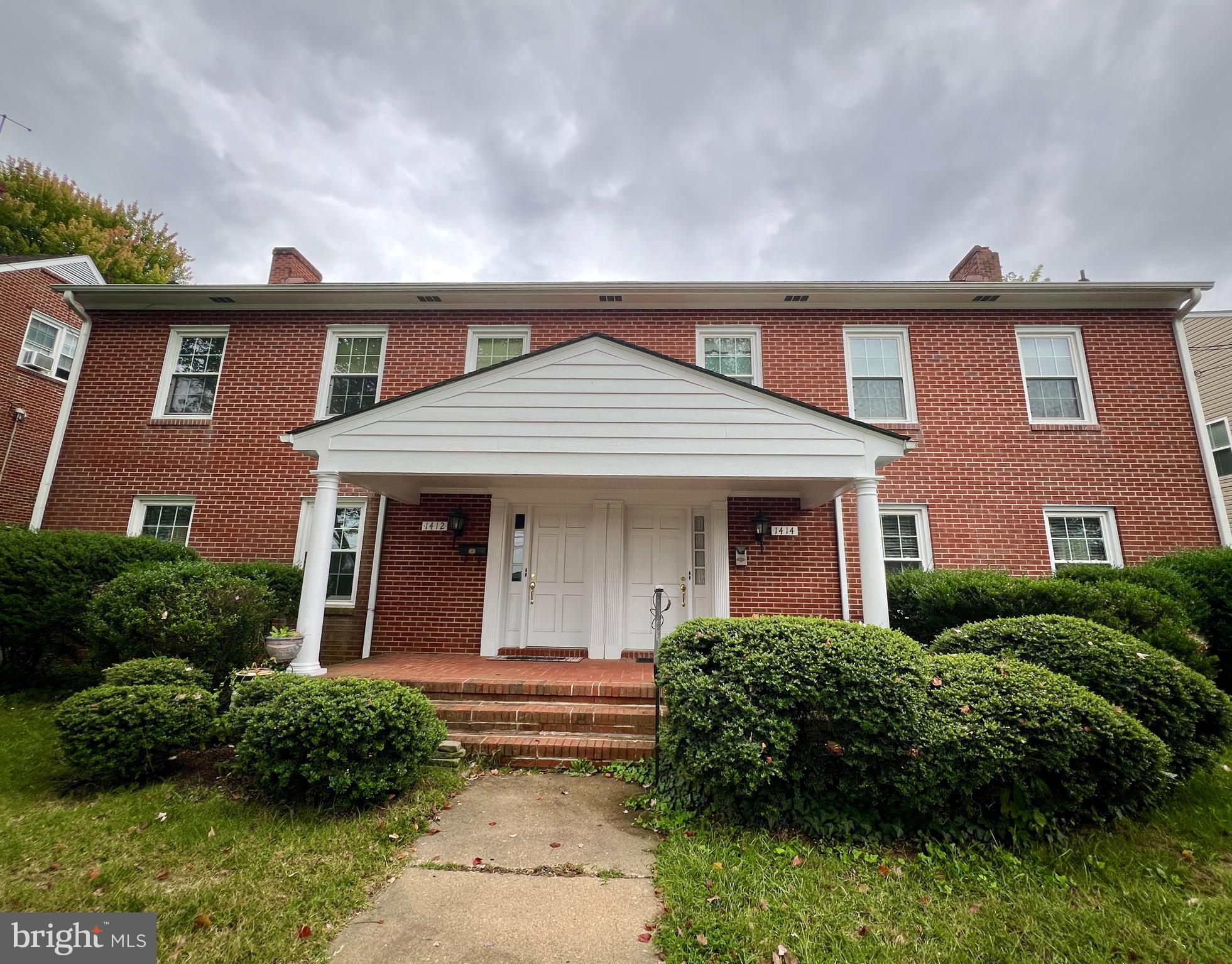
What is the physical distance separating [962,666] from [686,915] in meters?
2.74

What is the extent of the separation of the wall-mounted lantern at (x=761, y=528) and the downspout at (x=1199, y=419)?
678 cm

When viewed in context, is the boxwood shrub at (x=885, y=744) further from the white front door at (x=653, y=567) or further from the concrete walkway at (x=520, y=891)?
the white front door at (x=653, y=567)

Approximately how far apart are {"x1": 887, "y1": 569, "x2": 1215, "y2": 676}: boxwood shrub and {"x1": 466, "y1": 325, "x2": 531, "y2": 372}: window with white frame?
7.04 meters

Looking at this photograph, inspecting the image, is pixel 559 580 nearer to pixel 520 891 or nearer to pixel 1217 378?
pixel 520 891

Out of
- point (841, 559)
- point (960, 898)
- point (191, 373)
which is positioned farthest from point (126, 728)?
point (841, 559)

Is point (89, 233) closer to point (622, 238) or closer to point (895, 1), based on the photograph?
point (622, 238)

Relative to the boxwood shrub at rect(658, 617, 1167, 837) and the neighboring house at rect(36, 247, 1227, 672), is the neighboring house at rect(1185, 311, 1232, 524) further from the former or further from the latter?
the boxwood shrub at rect(658, 617, 1167, 837)

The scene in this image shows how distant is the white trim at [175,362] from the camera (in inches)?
351

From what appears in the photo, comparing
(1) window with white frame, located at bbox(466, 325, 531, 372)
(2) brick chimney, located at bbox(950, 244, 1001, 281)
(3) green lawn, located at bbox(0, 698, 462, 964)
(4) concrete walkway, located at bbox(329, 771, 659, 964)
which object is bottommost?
(4) concrete walkway, located at bbox(329, 771, 659, 964)

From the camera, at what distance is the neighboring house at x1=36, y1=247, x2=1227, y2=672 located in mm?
7879

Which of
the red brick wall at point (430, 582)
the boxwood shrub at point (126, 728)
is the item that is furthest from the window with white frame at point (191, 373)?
the boxwood shrub at point (126, 728)

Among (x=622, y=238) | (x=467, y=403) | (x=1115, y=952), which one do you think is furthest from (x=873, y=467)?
(x=622, y=238)

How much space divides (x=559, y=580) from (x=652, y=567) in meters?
1.48

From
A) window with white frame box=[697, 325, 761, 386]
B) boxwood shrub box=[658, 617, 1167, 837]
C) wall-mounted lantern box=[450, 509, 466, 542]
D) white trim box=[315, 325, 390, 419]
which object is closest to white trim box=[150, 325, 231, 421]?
white trim box=[315, 325, 390, 419]
